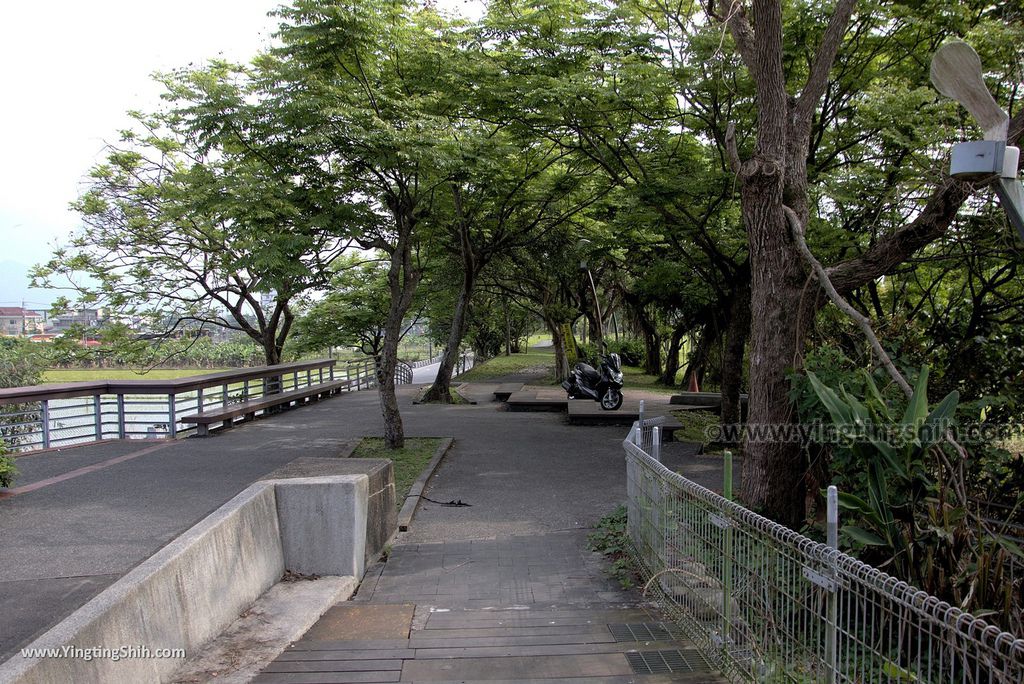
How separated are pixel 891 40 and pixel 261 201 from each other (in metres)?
9.53

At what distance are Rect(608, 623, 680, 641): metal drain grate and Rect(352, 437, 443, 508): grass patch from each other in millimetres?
4708

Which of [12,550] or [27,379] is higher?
[27,379]

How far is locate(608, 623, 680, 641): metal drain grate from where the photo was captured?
15.0ft

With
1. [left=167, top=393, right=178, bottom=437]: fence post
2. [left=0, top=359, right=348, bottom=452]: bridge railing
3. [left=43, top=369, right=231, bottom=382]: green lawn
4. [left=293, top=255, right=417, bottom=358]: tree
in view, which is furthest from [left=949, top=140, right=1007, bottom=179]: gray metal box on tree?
[left=293, top=255, right=417, bottom=358]: tree

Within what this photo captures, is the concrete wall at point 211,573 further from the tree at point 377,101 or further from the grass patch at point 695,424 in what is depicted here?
the grass patch at point 695,424

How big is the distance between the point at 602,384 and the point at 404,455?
619 centimetres

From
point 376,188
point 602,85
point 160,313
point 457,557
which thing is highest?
point 602,85

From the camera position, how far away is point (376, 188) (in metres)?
12.1

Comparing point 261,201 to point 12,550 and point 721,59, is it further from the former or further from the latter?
point 721,59

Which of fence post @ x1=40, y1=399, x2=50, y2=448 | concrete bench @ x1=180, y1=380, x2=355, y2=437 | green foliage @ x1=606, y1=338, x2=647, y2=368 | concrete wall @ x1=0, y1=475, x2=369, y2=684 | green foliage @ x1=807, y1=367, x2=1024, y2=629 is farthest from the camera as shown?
green foliage @ x1=606, y1=338, x2=647, y2=368

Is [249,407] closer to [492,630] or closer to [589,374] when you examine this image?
[589,374]

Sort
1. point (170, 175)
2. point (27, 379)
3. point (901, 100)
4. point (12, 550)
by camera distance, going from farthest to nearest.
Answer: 1. point (170, 175)
2. point (27, 379)
3. point (901, 100)
4. point (12, 550)

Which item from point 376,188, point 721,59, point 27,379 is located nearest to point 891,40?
point 721,59

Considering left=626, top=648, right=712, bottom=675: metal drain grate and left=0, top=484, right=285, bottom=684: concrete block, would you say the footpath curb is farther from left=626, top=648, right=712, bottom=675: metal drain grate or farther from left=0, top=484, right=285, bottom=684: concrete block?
left=626, top=648, right=712, bottom=675: metal drain grate
